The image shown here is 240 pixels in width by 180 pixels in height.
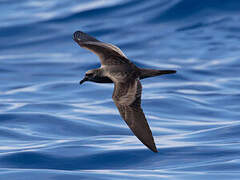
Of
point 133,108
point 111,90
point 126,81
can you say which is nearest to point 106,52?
point 126,81

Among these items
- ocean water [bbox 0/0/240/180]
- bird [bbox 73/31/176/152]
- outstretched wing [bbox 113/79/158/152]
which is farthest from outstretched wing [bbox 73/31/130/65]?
ocean water [bbox 0/0/240/180]

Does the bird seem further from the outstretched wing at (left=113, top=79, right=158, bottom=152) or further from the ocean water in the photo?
the ocean water

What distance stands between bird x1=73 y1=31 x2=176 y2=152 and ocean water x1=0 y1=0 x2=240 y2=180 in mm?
1205

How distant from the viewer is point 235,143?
10219 millimetres

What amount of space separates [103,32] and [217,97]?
6.73 m

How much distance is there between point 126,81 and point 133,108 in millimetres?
548

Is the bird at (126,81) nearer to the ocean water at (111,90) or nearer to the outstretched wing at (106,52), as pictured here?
the outstretched wing at (106,52)

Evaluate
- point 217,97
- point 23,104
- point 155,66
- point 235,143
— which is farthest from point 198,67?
point 235,143

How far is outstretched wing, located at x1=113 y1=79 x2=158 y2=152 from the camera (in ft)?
23.4

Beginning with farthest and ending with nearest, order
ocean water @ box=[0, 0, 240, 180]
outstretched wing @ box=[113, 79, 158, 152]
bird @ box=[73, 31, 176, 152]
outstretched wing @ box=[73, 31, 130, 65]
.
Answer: ocean water @ box=[0, 0, 240, 180], outstretched wing @ box=[73, 31, 130, 65], bird @ box=[73, 31, 176, 152], outstretched wing @ box=[113, 79, 158, 152]

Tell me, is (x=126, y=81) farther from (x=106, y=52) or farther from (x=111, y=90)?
(x=111, y=90)

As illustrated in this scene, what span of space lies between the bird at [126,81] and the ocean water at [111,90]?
121 centimetres

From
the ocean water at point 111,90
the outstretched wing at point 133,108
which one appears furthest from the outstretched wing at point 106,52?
the ocean water at point 111,90

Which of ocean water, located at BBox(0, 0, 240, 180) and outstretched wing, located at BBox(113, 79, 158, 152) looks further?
ocean water, located at BBox(0, 0, 240, 180)
